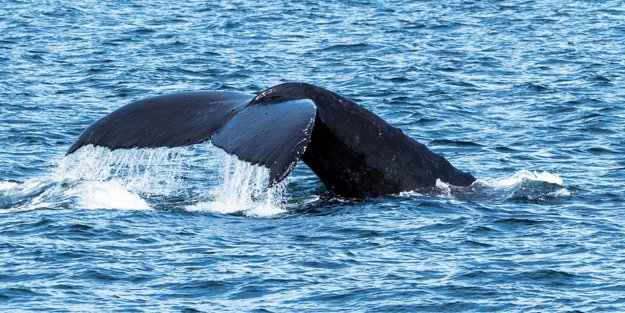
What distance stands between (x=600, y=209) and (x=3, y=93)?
10.7 m

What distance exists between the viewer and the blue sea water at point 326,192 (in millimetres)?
10461

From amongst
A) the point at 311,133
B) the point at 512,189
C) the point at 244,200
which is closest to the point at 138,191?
the point at 244,200

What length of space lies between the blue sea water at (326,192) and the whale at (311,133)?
0.24 metres

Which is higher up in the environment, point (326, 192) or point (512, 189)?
point (326, 192)

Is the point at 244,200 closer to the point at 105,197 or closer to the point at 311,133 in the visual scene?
the point at 105,197

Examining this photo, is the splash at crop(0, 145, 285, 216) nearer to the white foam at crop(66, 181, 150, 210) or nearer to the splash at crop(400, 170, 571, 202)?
the white foam at crop(66, 181, 150, 210)

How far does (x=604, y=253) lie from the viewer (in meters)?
11.3

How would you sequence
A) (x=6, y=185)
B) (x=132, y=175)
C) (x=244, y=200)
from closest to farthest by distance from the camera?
(x=244, y=200) → (x=6, y=185) → (x=132, y=175)

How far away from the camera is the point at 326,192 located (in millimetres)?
13156

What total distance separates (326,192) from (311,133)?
246 centimetres

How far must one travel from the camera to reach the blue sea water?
412 inches

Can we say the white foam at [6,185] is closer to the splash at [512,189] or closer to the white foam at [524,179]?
the splash at [512,189]

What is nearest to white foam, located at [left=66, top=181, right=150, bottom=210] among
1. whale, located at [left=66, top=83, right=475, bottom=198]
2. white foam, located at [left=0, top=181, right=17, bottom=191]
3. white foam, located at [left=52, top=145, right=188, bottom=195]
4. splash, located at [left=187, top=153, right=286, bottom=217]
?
white foam, located at [left=52, top=145, right=188, bottom=195]

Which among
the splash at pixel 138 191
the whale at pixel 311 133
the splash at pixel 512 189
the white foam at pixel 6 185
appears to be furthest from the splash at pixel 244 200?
the white foam at pixel 6 185
